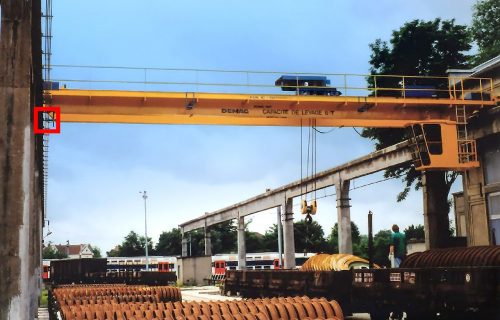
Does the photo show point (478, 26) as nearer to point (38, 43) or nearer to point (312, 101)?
point (312, 101)

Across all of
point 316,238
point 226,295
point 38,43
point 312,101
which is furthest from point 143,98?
point 316,238

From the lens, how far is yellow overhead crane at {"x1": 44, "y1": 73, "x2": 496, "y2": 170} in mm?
18219

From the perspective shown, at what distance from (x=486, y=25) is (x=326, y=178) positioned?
74.7 ft

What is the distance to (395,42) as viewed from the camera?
125 ft

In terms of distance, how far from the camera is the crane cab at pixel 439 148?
1914 cm

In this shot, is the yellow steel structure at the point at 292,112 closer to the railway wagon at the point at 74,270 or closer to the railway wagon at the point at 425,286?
the railway wagon at the point at 425,286

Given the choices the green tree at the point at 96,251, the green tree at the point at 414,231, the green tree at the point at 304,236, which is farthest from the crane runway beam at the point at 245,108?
the green tree at the point at 96,251

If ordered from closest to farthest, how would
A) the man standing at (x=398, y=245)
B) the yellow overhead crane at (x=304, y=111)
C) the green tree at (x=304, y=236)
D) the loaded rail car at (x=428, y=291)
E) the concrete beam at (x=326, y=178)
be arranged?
the loaded rail car at (x=428, y=291)
the man standing at (x=398, y=245)
the yellow overhead crane at (x=304, y=111)
the concrete beam at (x=326, y=178)
the green tree at (x=304, y=236)

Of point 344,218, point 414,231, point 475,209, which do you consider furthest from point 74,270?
point 414,231

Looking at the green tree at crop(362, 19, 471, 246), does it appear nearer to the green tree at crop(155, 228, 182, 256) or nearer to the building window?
the building window

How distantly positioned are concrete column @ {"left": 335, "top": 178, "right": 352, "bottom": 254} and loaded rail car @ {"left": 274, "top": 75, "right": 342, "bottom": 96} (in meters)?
9.58

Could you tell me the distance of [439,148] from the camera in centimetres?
1936

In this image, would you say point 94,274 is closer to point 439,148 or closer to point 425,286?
point 439,148

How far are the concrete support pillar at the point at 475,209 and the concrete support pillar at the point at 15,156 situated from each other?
1585 cm
